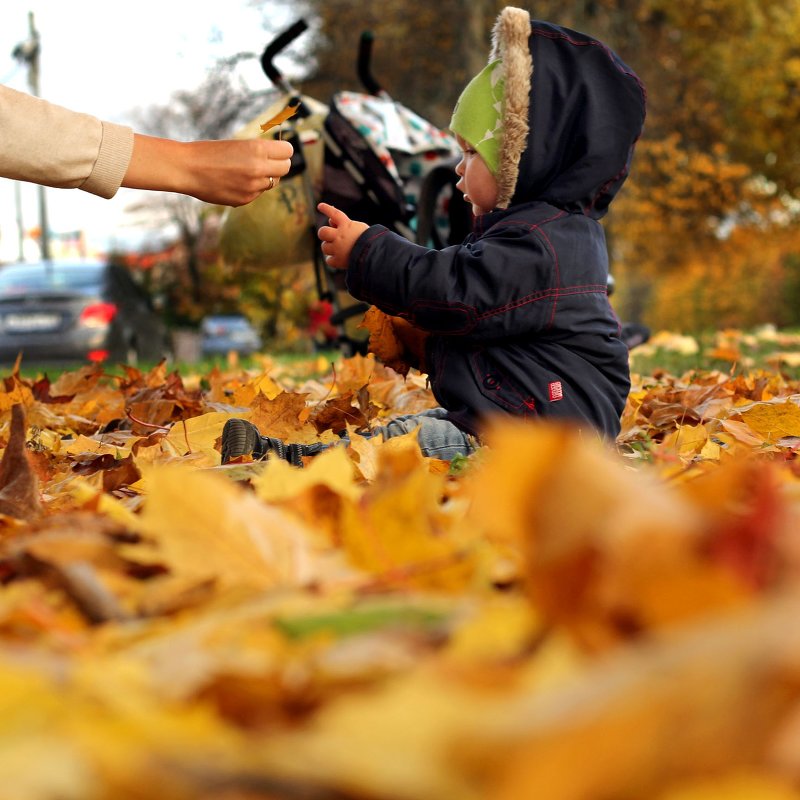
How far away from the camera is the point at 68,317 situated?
12844 millimetres

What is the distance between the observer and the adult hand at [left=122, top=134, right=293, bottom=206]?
2648 millimetres

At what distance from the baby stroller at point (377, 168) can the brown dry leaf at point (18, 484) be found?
10.8ft

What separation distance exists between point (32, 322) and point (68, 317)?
52 cm

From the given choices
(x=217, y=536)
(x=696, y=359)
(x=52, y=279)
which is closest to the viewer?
(x=217, y=536)

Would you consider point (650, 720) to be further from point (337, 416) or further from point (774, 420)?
point (337, 416)

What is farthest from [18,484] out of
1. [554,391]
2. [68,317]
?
[68,317]

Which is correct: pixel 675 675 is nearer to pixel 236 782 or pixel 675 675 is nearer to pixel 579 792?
pixel 579 792

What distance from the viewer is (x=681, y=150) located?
20703mm

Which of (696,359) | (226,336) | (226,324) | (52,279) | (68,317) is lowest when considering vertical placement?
(226,324)

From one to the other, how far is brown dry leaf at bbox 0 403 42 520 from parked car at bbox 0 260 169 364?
1115 cm

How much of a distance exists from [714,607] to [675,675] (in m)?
0.12

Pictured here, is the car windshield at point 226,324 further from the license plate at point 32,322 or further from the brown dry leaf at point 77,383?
the brown dry leaf at point 77,383

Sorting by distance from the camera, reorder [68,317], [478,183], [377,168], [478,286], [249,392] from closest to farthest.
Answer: [478,286]
[478,183]
[249,392]
[377,168]
[68,317]

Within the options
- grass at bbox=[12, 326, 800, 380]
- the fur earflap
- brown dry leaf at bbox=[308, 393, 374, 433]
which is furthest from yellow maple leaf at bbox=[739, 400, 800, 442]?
grass at bbox=[12, 326, 800, 380]
